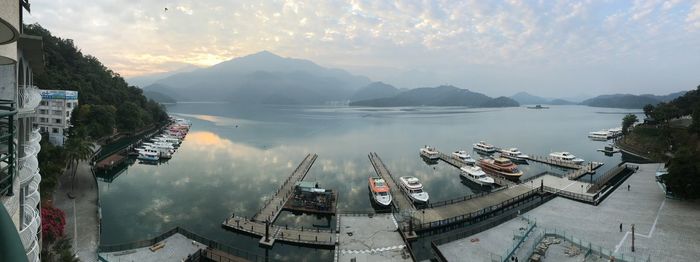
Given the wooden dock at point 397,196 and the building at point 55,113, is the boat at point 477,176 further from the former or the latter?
the building at point 55,113

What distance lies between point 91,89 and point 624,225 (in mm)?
72895

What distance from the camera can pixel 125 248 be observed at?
19.4 meters

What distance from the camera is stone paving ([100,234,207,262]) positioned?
1847 cm

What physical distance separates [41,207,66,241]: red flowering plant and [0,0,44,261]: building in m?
7.57

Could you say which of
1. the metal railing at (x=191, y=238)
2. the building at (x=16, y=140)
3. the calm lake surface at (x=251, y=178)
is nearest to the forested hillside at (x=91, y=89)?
the calm lake surface at (x=251, y=178)

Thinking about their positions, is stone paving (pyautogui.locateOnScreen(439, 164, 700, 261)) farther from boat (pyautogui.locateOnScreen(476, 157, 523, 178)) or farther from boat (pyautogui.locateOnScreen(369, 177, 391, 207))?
boat (pyautogui.locateOnScreen(476, 157, 523, 178))

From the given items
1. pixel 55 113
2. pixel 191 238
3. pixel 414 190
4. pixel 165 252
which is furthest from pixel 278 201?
pixel 55 113

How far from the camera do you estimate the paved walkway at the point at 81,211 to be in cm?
1912

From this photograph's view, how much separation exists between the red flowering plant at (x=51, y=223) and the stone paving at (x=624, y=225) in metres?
18.9

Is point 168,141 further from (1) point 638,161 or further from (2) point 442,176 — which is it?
(1) point 638,161

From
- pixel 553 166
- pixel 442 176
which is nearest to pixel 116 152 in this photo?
pixel 442 176

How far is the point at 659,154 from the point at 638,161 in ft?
13.1

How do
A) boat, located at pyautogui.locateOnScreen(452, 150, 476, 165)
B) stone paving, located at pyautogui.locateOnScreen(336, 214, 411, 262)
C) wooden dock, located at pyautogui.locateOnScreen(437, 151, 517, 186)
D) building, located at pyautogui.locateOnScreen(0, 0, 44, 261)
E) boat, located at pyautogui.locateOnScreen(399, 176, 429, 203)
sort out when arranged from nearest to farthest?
building, located at pyautogui.locateOnScreen(0, 0, 44, 261) < stone paving, located at pyautogui.locateOnScreen(336, 214, 411, 262) < boat, located at pyautogui.locateOnScreen(399, 176, 429, 203) < wooden dock, located at pyautogui.locateOnScreen(437, 151, 517, 186) < boat, located at pyautogui.locateOnScreen(452, 150, 476, 165)

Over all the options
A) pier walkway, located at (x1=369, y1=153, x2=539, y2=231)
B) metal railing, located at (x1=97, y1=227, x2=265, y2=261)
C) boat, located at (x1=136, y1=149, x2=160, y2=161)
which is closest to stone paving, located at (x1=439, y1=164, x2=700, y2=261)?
pier walkway, located at (x1=369, y1=153, x2=539, y2=231)
